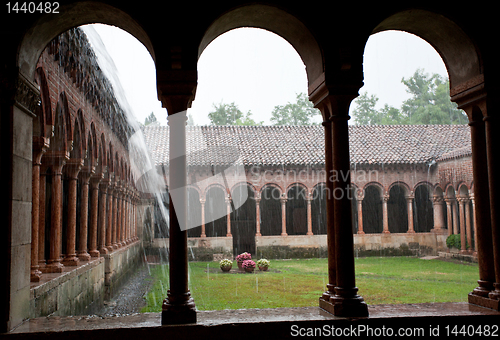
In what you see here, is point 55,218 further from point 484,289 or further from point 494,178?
point 494,178

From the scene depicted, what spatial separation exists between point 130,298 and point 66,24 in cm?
930

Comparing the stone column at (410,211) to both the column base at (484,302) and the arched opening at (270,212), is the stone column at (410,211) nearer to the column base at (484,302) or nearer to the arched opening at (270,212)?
the arched opening at (270,212)

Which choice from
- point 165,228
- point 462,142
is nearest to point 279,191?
point 165,228

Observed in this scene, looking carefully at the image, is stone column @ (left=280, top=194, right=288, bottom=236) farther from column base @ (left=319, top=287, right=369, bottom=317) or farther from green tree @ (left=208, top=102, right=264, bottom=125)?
green tree @ (left=208, top=102, right=264, bottom=125)

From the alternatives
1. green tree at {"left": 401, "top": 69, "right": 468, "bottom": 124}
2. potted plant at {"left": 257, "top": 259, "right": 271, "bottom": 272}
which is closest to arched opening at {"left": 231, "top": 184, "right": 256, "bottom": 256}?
potted plant at {"left": 257, "top": 259, "right": 271, "bottom": 272}

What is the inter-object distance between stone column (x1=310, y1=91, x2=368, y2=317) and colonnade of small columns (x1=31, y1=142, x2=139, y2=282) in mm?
4828

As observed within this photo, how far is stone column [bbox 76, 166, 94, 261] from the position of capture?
33.4 feet

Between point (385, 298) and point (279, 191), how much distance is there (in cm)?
1237

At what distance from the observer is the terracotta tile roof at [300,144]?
21.7m

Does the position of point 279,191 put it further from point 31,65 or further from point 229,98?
point 229,98

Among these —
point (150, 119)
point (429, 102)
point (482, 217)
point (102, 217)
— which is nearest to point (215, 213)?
point (102, 217)

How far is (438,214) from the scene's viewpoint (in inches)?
871

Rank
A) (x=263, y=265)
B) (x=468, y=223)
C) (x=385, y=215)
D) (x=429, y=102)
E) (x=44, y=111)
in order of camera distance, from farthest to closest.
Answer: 1. (x=429, y=102)
2. (x=385, y=215)
3. (x=468, y=223)
4. (x=263, y=265)
5. (x=44, y=111)

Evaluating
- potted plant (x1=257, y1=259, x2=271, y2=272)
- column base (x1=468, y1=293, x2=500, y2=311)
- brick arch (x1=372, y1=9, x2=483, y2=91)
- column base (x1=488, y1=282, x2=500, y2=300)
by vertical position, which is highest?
brick arch (x1=372, y1=9, x2=483, y2=91)
